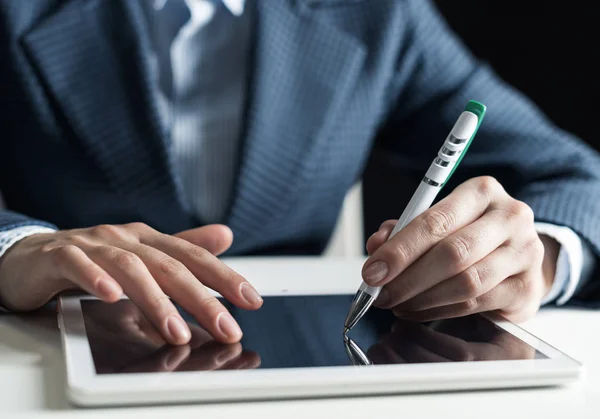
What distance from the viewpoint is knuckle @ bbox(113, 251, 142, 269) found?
48cm

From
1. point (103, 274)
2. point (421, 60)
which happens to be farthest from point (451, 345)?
point (421, 60)

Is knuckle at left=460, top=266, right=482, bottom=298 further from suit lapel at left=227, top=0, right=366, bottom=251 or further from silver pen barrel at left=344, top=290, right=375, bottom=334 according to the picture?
suit lapel at left=227, top=0, right=366, bottom=251

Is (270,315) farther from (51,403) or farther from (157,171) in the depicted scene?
(157,171)

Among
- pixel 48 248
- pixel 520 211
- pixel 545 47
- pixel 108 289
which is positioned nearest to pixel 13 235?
pixel 48 248

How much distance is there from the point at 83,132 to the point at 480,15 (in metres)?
0.88

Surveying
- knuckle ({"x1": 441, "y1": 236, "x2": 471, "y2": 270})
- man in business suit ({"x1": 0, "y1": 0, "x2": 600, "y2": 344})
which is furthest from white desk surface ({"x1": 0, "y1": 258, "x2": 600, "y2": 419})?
man in business suit ({"x1": 0, "y1": 0, "x2": 600, "y2": 344})

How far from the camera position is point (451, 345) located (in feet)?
1.54

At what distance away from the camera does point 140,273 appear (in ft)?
1.56

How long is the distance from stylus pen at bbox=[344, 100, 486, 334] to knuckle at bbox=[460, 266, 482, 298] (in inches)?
2.2

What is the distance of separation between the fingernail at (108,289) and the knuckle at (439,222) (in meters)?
0.21

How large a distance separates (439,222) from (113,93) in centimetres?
51

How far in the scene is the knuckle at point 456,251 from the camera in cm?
51

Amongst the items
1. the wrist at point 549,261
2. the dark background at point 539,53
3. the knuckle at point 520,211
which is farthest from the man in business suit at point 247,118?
Result: the dark background at point 539,53

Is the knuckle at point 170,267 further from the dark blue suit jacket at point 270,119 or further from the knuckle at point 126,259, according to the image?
the dark blue suit jacket at point 270,119
